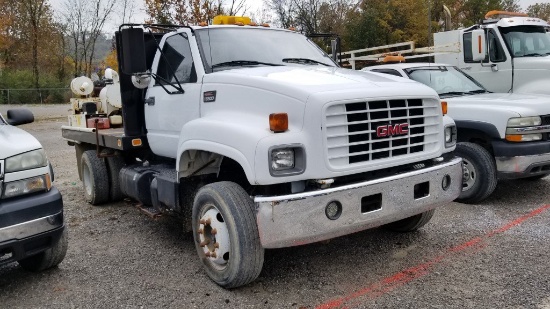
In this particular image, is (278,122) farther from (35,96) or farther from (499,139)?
(35,96)

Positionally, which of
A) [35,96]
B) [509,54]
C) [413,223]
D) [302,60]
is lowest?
[413,223]

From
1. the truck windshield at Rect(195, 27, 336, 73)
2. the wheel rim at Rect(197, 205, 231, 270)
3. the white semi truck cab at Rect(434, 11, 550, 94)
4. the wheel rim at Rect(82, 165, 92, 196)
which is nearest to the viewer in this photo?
the wheel rim at Rect(197, 205, 231, 270)

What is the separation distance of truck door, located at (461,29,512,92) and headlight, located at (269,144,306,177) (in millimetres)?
6495

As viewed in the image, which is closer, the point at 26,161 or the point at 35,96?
the point at 26,161

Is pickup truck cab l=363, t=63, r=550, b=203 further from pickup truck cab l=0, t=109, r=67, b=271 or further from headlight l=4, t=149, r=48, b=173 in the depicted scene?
headlight l=4, t=149, r=48, b=173

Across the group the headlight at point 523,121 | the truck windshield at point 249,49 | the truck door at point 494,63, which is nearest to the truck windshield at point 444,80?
the truck door at point 494,63

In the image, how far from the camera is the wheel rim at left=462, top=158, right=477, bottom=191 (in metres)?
6.18

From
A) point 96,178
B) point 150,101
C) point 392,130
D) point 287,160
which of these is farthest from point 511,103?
point 96,178

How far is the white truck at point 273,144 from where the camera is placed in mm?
3461

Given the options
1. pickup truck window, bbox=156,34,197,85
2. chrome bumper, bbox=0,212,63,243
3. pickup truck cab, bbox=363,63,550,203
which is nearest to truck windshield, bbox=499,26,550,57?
pickup truck cab, bbox=363,63,550,203

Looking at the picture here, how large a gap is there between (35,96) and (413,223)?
1369 inches

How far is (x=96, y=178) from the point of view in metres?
6.75

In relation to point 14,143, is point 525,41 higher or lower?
higher

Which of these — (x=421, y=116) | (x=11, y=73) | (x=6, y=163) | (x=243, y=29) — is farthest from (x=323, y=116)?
(x=11, y=73)
